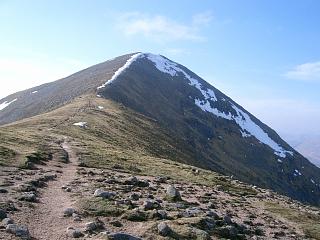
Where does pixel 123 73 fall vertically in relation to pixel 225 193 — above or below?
above

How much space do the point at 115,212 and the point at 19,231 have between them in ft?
21.8

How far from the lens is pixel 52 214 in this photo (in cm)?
2423

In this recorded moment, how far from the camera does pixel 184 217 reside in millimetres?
25781

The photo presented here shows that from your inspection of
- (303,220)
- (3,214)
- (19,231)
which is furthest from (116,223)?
(303,220)

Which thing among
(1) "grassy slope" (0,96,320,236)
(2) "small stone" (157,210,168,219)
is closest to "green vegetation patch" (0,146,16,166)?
(1) "grassy slope" (0,96,320,236)

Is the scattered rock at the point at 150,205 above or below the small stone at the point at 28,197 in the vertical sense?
above

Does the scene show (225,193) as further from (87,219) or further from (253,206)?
(87,219)

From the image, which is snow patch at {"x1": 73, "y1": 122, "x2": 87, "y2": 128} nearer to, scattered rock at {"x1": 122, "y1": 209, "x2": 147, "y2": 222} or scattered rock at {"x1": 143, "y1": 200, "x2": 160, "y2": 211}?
scattered rock at {"x1": 143, "y1": 200, "x2": 160, "y2": 211}

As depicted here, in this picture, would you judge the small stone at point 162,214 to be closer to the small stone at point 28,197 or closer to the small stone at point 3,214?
the small stone at point 28,197

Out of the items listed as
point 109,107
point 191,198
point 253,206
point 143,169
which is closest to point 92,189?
point 191,198

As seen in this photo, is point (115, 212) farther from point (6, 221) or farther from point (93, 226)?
point (6, 221)

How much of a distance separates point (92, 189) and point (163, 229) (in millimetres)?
11298

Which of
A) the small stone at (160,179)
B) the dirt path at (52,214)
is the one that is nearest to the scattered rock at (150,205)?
the dirt path at (52,214)

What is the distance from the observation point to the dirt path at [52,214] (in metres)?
20.7
